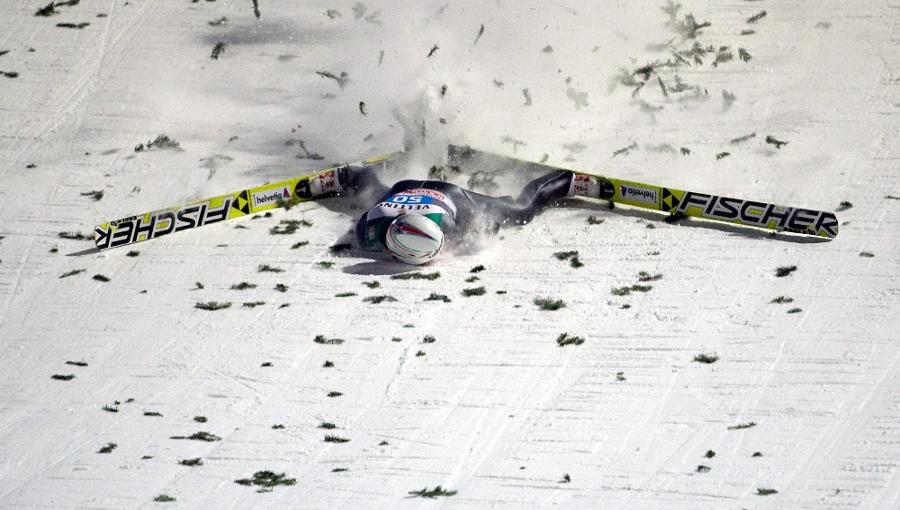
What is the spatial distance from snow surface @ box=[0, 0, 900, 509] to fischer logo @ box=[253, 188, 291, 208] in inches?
13.7

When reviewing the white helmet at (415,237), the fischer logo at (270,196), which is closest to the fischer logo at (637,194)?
the white helmet at (415,237)

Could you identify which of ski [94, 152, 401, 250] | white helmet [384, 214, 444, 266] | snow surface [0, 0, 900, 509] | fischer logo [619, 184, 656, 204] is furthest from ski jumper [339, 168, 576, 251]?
fischer logo [619, 184, 656, 204]

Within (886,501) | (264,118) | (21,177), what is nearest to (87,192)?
(21,177)

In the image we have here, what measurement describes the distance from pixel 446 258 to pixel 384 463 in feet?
13.7

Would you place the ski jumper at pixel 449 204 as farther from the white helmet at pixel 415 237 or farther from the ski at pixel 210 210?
the ski at pixel 210 210

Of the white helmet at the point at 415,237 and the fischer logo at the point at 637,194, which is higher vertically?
the fischer logo at the point at 637,194

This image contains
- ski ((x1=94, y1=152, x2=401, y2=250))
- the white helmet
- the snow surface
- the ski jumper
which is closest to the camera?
the snow surface

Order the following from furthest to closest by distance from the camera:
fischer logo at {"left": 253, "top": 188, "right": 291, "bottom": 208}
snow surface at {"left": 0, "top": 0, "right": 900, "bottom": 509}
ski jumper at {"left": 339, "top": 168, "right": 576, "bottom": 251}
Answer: fischer logo at {"left": 253, "top": 188, "right": 291, "bottom": 208} < ski jumper at {"left": 339, "top": 168, "right": 576, "bottom": 251} < snow surface at {"left": 0, "top": 0, "right": 900, "bottom": 509}

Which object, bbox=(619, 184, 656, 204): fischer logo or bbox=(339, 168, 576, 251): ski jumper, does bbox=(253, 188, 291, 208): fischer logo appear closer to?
bbox=(339, 168, 576, 251): ski jumper

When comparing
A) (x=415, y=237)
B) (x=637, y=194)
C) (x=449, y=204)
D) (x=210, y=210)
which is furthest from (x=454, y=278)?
(x=210, y=210)

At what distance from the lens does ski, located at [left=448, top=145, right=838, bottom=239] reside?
18.0 meters

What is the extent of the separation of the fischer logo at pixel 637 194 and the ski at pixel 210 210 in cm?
320

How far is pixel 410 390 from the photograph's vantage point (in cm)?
1563

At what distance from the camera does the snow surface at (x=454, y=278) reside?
14375mm
